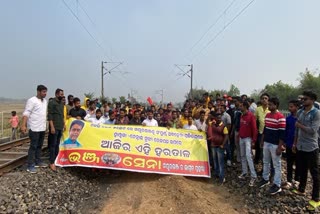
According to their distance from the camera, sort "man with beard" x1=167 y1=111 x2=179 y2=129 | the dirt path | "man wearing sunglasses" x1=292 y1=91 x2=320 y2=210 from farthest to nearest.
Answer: "man with beard" x1=167 y1=111 x2=179 y2=129 → the dirt path → "man wearing sunglasses" x1=292 y1=91 x2=320 y2=210

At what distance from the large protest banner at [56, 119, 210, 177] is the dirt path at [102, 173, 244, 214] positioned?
33 centimetres

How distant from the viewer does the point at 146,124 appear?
8.62 metres

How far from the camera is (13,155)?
948cm

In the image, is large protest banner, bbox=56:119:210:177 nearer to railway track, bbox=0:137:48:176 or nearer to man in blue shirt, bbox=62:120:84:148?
man in blue shirt, bbox=62:120:84:148

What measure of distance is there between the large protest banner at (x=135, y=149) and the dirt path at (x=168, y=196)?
33cm

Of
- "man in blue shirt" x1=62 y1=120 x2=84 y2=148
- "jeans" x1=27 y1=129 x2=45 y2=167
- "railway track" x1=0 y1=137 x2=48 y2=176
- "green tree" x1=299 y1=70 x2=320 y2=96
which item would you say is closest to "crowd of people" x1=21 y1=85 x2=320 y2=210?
"jeans" x1=27 y1=129 x2=45 y2=167

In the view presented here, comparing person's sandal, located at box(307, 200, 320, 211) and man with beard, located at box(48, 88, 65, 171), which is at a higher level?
man with beard, located at box(48, 88, 65, 171)

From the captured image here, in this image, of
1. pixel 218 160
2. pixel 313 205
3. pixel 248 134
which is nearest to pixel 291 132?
pixel 248 134

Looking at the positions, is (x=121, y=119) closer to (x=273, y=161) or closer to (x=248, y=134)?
(x=248, y=134)

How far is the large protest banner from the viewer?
7.51 m

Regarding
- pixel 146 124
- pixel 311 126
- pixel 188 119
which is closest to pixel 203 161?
pixel 188 119

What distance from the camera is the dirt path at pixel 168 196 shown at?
6.00 metres

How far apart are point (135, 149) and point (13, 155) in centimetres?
448

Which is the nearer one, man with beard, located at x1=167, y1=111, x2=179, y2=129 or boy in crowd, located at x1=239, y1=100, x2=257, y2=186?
boy in crowd, located at x1=239, y1=100, x2=257, y2=186
